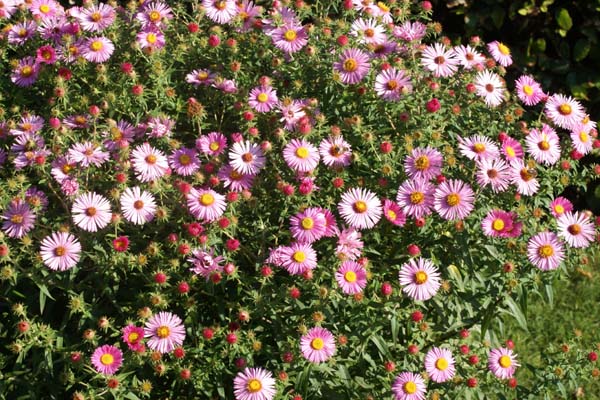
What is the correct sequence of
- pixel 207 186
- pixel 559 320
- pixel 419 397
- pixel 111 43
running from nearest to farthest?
1. pixel 419 397
2. pixel 207 186
3. pixel 111 43
4. pixel 559 320

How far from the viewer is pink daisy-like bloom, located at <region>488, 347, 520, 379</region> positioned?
2961 millimetres

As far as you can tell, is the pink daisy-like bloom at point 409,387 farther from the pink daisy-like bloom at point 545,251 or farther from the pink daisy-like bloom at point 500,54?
the pink daisy-like bloom at point 500,54

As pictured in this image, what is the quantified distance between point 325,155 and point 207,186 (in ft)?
1.62

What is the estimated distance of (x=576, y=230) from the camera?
3.05 m

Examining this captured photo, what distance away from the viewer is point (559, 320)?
466 cm

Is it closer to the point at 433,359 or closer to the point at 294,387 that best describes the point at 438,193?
the point at 433,359

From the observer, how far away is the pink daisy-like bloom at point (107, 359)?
8.75 ft

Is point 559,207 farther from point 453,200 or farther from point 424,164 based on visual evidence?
point 424,164

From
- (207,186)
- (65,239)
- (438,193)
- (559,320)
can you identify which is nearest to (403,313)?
(438,193)

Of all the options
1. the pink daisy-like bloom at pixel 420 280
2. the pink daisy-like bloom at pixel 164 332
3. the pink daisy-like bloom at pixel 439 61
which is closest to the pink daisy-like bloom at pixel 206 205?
the pink daisy-like bloom at pixel 164 332

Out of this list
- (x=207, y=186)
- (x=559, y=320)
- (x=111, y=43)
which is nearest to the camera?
(x=207, y=186)

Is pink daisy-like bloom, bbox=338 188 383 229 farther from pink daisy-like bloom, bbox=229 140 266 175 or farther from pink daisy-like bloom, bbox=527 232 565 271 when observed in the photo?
pink daisy-like bloom, bbox=527 232 565 271

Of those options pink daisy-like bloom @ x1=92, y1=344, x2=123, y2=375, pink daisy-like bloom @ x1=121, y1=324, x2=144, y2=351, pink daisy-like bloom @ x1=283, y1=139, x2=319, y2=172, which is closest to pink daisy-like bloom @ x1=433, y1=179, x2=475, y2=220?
pink daisy-like bloom @ x1=283, y1=139, x2=319, y2=172

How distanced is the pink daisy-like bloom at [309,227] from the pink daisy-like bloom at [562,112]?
132 cm
